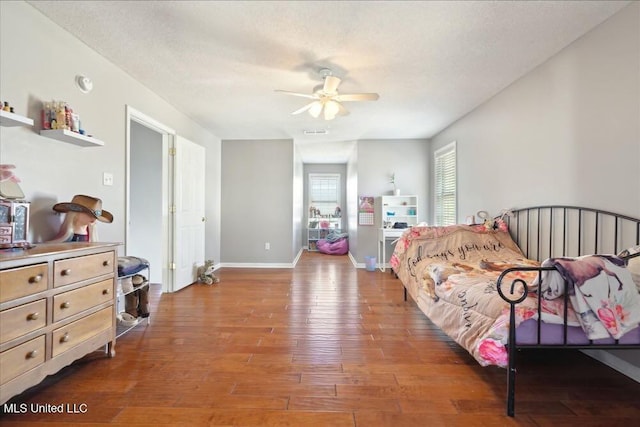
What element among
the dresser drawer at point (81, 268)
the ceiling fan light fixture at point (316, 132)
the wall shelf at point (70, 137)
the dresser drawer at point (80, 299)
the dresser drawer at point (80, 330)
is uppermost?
the ceiling fan light fixture at point (316, 132)

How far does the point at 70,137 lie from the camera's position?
2.12 m

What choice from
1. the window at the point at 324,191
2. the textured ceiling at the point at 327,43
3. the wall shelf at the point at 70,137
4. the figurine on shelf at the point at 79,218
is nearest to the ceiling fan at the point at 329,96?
the textured ceiling at the point at 327,43

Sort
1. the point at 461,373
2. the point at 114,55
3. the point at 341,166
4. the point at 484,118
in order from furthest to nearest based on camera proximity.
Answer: the point at 341,166, the point at 484,118, the point at 114,55, the point at 461,373

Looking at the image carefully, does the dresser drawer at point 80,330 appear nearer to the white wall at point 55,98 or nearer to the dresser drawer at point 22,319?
the dresser drawer at point 22,319

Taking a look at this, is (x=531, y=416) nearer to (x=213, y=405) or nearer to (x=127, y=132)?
(x=213, y=405)

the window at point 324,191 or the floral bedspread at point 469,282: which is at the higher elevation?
the window at point 324,191

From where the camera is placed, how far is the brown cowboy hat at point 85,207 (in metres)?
2.08

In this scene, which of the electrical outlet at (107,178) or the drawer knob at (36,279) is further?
the electrical outlet at (107,178)

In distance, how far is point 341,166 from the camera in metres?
8.66

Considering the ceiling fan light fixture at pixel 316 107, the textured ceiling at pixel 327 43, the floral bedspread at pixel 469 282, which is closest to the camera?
the floral bedspread at pixel 469 282

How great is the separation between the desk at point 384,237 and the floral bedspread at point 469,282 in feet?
4.68

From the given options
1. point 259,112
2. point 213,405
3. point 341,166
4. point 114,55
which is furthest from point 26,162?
point 341,166

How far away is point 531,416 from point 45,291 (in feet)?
8.51

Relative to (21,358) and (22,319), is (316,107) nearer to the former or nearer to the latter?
(22,319)
